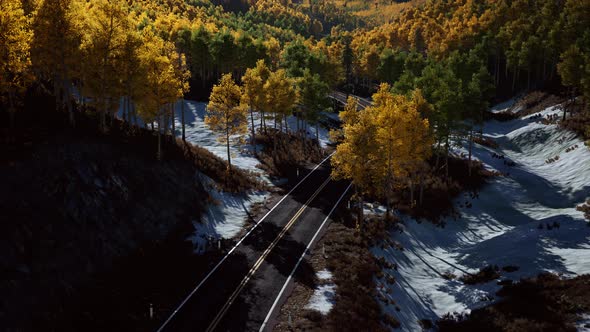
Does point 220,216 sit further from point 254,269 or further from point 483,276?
point 483,276

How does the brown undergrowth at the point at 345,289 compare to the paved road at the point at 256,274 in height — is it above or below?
below

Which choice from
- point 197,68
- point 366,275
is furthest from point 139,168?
point 197,68

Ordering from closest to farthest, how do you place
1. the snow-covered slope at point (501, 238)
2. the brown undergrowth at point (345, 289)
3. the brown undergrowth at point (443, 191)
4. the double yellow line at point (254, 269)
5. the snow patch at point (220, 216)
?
the double yellow line at point (254, 269)
the brown undergrowth at point (345, 289)
the snow-covered slope at point (501, 238)
the snow patch at point (220, 216)
the brown undergrowth at point (443, 191)


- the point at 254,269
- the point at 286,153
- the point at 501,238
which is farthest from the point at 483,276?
the point at 286,153

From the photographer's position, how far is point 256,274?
79.8 feet

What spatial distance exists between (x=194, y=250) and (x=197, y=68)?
225 ft

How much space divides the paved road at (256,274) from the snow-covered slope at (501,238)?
6.23 meters

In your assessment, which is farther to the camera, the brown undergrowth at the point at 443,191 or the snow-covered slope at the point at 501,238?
the brown undergrowth at the point at 443,191

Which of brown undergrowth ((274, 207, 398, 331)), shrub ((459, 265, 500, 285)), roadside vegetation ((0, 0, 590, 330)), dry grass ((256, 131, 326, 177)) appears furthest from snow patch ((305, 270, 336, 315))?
dry grass ((256, 131, 326, 177))

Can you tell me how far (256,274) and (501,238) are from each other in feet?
65.0

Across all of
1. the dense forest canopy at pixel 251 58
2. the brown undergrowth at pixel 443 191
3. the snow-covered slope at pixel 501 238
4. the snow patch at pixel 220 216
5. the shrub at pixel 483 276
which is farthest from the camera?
the brown undergrowth at pixel 443 191

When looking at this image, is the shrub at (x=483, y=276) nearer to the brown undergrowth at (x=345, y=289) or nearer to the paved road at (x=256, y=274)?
the brown undergrowth at (x=345, y=289)

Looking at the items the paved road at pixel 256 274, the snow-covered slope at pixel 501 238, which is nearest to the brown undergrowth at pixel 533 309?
the snow-covered slope at pixel 501 238

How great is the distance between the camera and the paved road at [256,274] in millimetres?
19781
